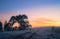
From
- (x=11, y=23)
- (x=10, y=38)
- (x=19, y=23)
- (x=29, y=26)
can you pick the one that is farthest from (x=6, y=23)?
(x=10, y=38)

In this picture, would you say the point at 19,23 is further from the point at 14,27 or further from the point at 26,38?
the point at 26,38

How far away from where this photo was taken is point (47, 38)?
26.4m

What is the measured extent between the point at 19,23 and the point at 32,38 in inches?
1240

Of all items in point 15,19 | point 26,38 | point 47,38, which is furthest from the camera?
point 15,19

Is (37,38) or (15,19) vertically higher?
(15,19)

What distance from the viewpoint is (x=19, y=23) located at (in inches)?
2317

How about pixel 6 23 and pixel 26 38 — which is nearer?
pixel 26 38

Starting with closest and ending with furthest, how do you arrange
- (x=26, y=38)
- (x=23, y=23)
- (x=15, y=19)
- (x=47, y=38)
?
(x=47, y=38) → (x=26, y=38) → (x=23, y=23) → (x=15, y=19)

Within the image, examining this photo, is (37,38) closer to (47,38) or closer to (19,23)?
(47,38)

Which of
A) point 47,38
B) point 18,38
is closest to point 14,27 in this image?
point 18,38

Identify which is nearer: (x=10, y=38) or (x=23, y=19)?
(x=10, y=38)

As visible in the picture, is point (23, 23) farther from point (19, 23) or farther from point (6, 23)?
point (6, 23)

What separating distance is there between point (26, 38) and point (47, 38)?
4918 mm

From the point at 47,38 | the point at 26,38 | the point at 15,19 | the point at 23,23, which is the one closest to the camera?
the point at 47,38
